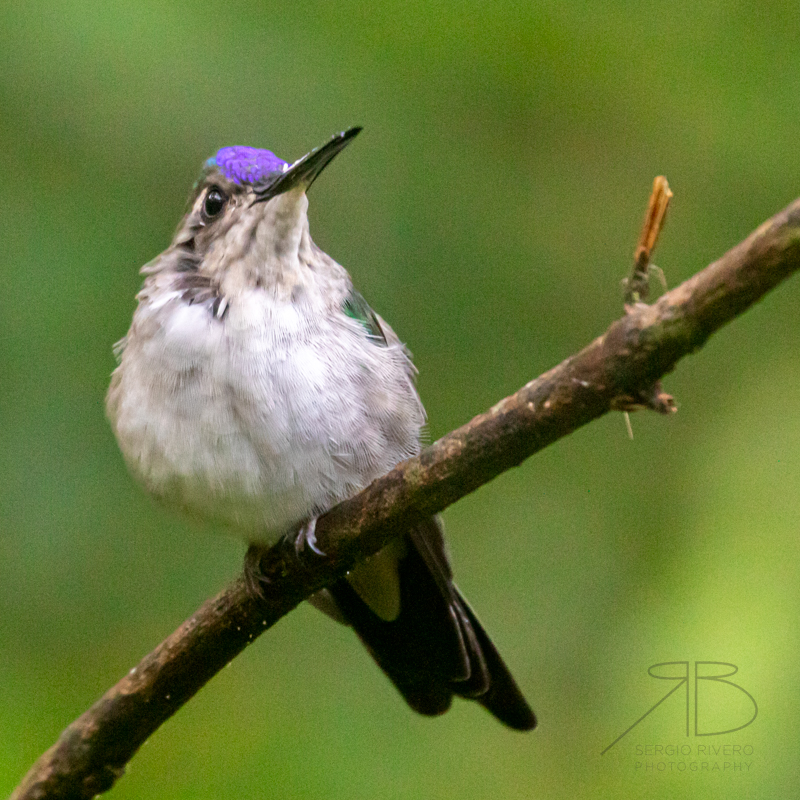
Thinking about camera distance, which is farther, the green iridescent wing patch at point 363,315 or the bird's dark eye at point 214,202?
the bird's dark eye at point 214,202

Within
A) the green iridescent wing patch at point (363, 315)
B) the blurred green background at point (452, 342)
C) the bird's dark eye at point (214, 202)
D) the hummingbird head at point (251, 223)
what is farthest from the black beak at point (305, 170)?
the blurred green background at point (452, 342)

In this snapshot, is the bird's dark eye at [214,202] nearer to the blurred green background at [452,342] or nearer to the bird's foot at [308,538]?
the blurred green background at [452,342]

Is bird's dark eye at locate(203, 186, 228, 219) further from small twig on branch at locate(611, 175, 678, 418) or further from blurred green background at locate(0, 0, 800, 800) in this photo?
small twig on branch at locate(611, 175, 678, 418)

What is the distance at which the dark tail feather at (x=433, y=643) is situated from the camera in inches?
124

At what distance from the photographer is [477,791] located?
12.6 ft

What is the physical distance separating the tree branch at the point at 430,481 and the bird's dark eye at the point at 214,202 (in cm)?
117

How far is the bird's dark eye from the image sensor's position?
3219 millimetres

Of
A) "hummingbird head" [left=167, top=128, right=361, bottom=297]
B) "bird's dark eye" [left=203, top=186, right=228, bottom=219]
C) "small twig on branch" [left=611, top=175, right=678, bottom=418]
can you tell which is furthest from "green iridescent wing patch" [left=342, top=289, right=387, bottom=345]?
"small twig on branch" [left=611, top=175, right=678, bottom=418]

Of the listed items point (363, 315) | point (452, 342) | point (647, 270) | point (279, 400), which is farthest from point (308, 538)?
point (452, 342)

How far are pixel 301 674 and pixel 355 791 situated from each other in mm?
641

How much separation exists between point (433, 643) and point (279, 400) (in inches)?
44.2

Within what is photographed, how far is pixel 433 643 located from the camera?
3256mm

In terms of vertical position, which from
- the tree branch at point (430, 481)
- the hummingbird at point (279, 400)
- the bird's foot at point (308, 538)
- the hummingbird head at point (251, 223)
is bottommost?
the tree branch at point (430, 481)

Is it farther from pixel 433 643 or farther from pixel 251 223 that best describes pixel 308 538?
pixel 251 223
